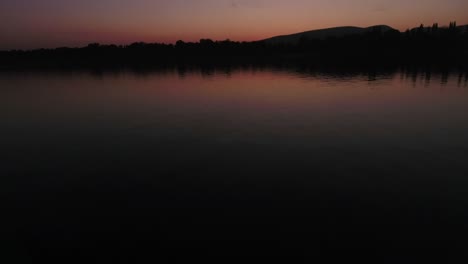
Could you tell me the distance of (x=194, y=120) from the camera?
30188 millimetres

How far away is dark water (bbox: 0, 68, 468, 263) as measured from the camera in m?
10.2

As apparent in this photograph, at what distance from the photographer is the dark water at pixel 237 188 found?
10.2 m

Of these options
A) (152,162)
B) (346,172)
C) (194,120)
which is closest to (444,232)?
(346,172)

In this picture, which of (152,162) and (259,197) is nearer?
(259,197)

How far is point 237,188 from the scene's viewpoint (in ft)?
47.0

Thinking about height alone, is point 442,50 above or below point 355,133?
above

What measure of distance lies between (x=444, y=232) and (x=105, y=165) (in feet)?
61.7

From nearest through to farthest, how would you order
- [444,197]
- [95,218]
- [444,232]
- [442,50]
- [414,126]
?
1. [444,232]
2. [95,218]
3. [444,197]
4. [414,126]
5. [442,50]

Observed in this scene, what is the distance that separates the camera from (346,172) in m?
15.8

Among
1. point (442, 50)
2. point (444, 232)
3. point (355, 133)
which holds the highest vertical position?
point (442, 50)

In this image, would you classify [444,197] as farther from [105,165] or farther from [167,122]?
[167,122]

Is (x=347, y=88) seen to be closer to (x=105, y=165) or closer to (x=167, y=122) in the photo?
(x=167, y=122)

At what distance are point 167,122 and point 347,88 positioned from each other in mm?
37090

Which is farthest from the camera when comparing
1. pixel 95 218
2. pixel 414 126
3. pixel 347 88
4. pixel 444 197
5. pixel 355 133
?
pixel 347 88
